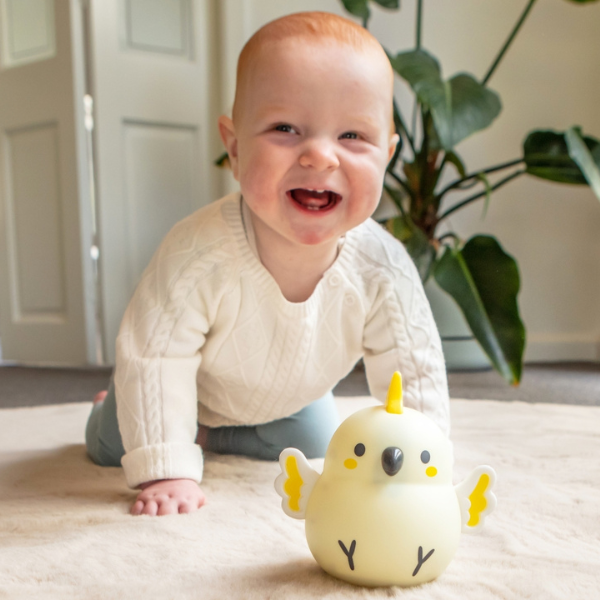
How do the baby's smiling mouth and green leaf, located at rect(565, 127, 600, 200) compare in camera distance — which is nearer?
the baby's smiling mouth

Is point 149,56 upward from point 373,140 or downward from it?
upward

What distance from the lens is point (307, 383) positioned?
0.89 m

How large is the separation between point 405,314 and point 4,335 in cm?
201

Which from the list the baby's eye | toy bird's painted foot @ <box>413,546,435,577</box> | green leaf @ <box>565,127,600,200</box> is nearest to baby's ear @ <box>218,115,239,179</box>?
the baby's eye

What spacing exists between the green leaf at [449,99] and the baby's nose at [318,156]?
0.91m

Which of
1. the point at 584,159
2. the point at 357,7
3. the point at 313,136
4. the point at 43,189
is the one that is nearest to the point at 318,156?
the point at 313,136

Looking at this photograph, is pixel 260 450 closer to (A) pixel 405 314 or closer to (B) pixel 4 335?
(A) pixel 405 314

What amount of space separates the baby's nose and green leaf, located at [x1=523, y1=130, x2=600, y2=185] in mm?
1271

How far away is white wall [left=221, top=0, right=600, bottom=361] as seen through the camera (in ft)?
7.51

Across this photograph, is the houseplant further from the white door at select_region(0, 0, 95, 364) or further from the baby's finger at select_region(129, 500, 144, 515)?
the white door at select_region(0, 0, 95, 364)

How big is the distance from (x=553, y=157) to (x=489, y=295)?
0.56 m

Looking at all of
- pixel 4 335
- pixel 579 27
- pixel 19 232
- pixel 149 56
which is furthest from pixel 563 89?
pixel 4 335

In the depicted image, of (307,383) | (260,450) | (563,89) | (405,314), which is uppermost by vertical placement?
(563,89)

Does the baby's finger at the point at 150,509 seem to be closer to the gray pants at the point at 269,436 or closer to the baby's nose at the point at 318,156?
the gray pants at the point at 269,436
